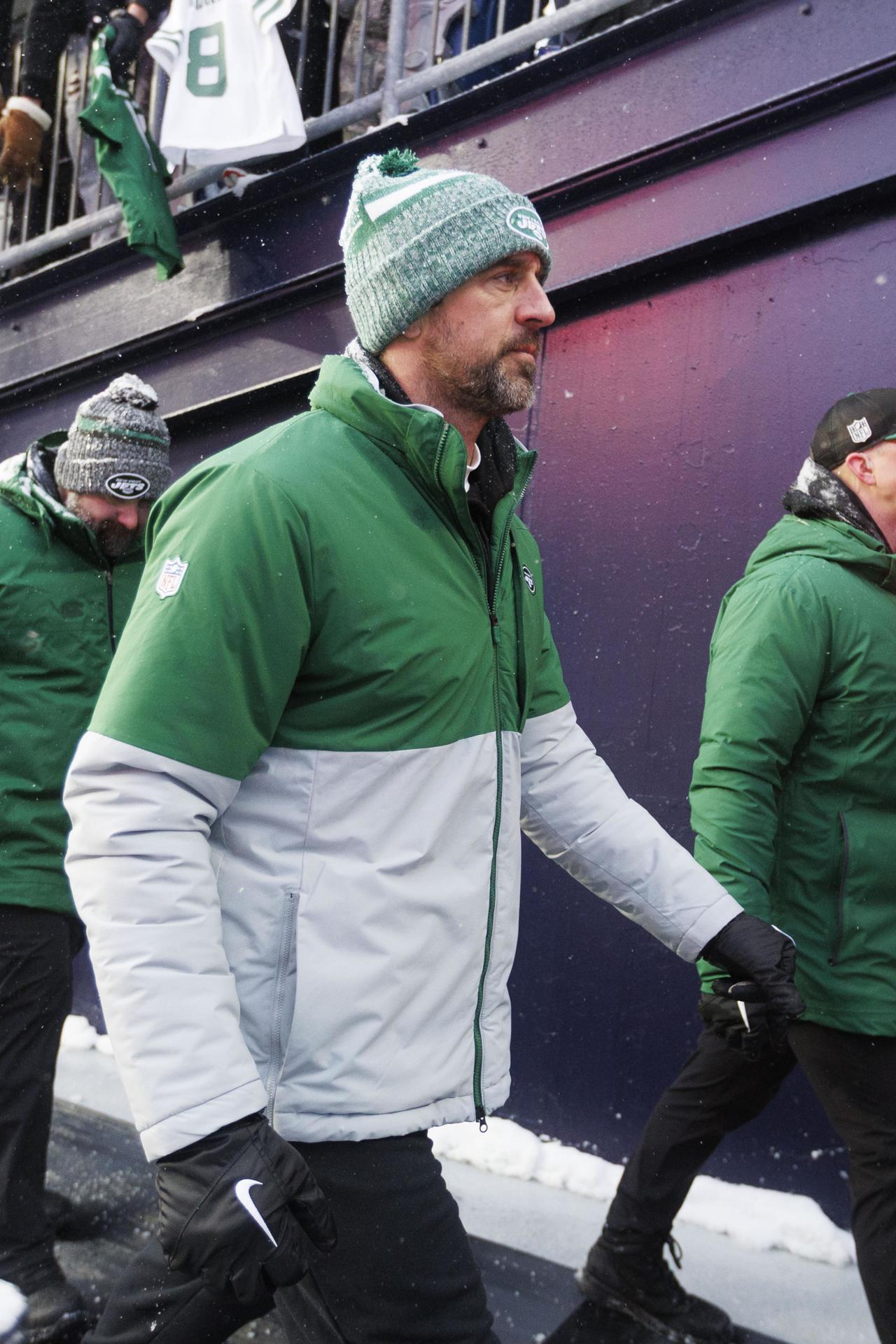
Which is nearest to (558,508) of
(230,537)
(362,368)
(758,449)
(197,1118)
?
(758,449)

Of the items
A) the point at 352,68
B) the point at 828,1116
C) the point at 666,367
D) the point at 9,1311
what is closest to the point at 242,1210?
the point at 9,1311

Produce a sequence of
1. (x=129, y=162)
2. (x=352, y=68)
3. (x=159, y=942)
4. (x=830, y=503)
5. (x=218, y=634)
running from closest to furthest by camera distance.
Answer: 1. (x=159, y=942)
2. (x=218, y=634)
3. (x=830, y=503)
4. (x=129, y=162)
5. (x=352, y=68)

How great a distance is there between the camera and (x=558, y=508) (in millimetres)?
4641

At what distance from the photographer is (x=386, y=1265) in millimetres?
1797

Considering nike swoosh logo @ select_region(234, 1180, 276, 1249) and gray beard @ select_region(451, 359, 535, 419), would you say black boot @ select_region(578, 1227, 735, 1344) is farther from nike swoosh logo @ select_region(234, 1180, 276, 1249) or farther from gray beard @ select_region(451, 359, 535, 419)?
gray beard @ select_region(451, 359, 535, 419)

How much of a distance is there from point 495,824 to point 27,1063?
2028 mm

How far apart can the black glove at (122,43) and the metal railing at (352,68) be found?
39cm

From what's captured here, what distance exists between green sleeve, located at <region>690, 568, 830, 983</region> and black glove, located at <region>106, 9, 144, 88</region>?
468cm

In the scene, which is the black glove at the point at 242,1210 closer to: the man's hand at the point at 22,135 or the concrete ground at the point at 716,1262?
the concrete ground at the point at 716,1262

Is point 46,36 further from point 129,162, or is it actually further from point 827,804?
point 827,804

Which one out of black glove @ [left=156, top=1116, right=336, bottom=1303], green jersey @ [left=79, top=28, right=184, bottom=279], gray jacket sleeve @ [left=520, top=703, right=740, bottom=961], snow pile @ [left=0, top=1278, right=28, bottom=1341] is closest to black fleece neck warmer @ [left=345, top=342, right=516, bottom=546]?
gray jacket sleeve @ [left=520, top=703, right=740, bottom=961]

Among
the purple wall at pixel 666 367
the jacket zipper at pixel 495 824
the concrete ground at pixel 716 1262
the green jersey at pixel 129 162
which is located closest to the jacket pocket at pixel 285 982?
the jacket zipper at pixel 495 824

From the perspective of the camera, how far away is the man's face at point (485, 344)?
2168mm

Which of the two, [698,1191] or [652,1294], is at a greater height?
[652,1294]
